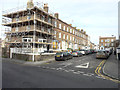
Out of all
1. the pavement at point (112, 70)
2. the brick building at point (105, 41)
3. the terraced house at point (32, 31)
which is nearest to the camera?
the pavement at point (112, 70)

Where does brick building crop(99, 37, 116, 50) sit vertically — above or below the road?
above

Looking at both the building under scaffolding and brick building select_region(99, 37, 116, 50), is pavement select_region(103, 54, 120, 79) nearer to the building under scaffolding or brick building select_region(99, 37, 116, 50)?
the building under scaffolding

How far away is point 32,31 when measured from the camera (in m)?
22.4

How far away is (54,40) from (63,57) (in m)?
11.3

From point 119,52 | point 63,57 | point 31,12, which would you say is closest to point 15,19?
point 31,12

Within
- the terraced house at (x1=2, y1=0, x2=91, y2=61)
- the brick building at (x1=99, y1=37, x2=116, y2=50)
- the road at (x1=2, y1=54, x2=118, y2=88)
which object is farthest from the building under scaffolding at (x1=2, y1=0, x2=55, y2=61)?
the brick building at (x1=99, y1=37, x2=116, y2=50)

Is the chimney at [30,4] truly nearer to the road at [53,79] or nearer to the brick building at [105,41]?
the road at [53,79]

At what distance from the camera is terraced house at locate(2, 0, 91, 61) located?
2194 centimetres

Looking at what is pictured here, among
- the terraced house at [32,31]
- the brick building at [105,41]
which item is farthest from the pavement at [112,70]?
the brick building at [105,41]

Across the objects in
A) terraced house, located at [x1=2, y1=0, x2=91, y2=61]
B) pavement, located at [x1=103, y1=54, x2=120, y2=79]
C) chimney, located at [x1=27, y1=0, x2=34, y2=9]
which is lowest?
pavement, located at [x1=103, y1=54, x2=120, y2=79]

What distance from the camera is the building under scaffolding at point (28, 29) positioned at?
2222cm

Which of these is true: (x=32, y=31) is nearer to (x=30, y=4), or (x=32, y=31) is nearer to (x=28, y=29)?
(x=28, y=29)

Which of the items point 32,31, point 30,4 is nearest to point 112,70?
point 32,31

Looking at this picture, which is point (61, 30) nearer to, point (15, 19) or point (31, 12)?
point (31, 12)
